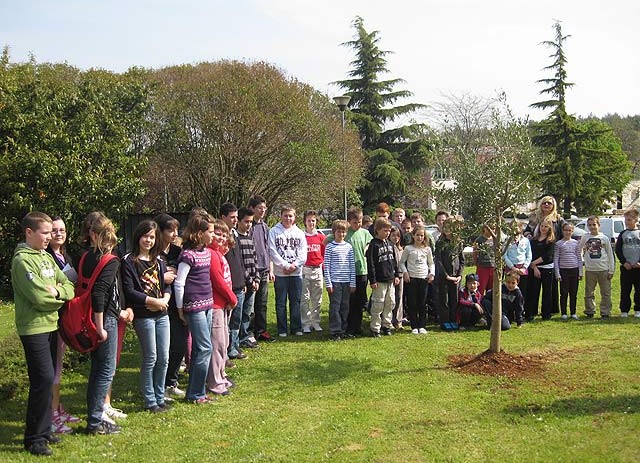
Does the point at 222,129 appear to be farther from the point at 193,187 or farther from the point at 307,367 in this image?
the point at 307,367

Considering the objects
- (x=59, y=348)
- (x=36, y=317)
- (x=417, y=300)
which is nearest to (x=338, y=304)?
(x=417, y=300)

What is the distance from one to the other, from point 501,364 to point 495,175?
2408mm

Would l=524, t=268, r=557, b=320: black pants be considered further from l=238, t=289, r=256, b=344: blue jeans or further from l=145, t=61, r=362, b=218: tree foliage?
l=145, t=61, r=362, b=218: tree foliage

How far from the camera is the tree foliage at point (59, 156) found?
1509 cm

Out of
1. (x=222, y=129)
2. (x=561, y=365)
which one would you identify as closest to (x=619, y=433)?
(x=561, y=365)

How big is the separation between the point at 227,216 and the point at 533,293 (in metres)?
6.02

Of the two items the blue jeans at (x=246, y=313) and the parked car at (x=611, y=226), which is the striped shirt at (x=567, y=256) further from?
the parked car at (x=611, y=226)

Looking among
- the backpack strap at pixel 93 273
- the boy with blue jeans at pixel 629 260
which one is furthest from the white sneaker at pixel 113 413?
the boy with blue jeans at pixel 629 260

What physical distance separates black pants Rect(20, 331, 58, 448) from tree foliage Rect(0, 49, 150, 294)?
1102 cm

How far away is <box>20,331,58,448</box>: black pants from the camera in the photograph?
5.06 m

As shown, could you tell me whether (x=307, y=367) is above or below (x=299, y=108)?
below

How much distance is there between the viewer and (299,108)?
25.8 metres

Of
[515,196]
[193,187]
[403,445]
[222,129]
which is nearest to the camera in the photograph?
[403,445]

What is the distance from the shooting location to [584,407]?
→ 6137 millimetres
